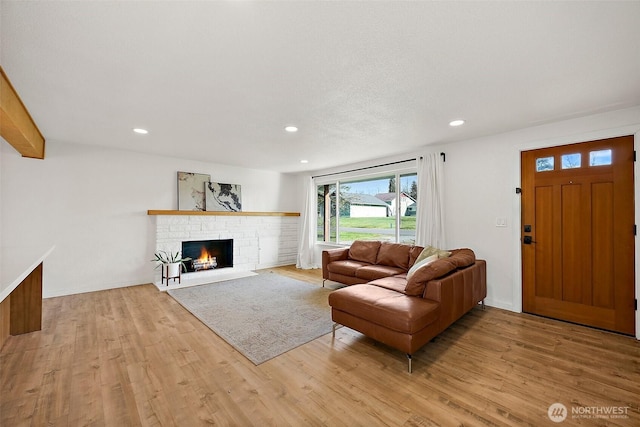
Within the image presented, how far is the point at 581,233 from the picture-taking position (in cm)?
301

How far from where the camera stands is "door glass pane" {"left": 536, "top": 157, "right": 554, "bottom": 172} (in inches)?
127

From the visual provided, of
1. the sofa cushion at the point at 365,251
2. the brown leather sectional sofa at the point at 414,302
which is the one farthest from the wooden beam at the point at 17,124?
the sofa cushion at the point at 365,251

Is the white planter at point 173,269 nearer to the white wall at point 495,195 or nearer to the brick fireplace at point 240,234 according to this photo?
the brick fireplace at point 240,234

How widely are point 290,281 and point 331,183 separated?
2.58 meters

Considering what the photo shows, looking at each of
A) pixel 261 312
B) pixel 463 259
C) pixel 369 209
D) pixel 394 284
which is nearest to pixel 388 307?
pixel 394 284

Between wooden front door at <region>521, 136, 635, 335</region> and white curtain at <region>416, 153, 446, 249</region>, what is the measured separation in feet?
3.33

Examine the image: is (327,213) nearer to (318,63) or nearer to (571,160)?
(571,160)

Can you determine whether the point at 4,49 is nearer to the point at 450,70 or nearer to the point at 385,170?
the point at 450,70

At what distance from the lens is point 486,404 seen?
5.79 ft

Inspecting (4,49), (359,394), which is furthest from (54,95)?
(359,394)

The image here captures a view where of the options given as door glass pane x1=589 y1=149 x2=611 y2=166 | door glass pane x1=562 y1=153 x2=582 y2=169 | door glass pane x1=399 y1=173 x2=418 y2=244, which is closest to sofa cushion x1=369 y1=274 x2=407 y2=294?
door glass pane x1=399 y1=173 x2=418 y2=244

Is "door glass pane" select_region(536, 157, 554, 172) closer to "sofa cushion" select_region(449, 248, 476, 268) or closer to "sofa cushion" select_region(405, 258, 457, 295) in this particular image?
"sofa cushion" select_region(449, 248, 476, 268)

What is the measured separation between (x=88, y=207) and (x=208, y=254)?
2.19m

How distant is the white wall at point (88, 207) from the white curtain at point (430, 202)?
4.42 m
